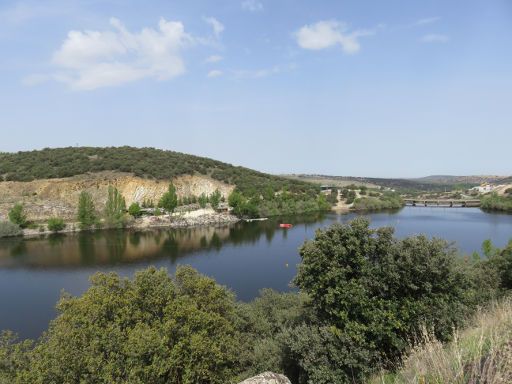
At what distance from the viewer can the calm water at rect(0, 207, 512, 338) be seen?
31.6 metres

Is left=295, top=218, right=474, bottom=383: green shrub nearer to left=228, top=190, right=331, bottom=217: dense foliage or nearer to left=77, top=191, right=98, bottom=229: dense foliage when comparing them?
left=77, top=191, right=98, bottom=229: dense foliage

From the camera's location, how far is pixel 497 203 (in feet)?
315

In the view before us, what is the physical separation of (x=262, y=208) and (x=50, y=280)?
5545cm

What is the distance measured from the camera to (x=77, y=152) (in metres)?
98.4

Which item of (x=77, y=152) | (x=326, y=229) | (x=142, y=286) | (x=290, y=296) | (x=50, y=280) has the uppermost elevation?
(x=77, y=152)

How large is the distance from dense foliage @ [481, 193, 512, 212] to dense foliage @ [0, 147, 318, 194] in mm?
48216

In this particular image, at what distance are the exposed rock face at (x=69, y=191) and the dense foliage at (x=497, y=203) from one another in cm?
8186

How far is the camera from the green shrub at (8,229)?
2325 inches

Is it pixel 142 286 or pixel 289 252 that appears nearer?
pixel 142 286

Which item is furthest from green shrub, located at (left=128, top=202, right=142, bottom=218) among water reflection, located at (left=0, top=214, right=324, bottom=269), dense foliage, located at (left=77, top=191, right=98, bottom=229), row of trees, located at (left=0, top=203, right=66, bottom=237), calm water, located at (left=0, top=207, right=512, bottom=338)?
row of trees, located at (left=0, top=203, right=66, bottom=237)

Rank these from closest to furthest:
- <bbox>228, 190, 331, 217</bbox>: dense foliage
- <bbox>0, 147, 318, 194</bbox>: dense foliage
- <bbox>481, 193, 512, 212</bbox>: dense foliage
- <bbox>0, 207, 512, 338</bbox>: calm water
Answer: <bbox>0, 207, 512, 338</bbox>: calm water → <bbox>0, 147, 318, 194</bbox>: dense foliage → <bbox>228, 190, 331, 217</bbox>: dense foliage → <bbox>481, 193, 512, 212</bbox>: dense foliage

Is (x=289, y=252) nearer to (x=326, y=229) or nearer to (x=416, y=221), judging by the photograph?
(x=326, y=229)

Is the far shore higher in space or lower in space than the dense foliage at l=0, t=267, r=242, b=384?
lower

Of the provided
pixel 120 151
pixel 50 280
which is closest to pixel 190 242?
pixel 50 280
